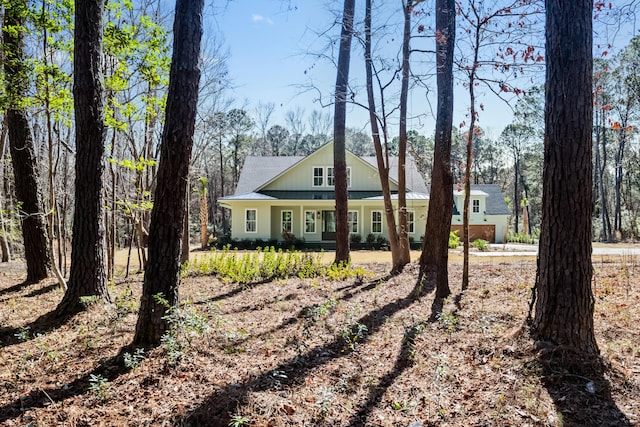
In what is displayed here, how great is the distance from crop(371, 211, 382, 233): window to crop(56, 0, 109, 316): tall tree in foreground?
16373 mm

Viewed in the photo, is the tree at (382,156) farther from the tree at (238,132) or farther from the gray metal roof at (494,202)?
the tree at (238,132)

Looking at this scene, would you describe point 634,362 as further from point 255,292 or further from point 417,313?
point 255,292

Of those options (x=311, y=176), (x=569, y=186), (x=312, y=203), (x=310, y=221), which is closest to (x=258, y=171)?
(x=311, y=176)

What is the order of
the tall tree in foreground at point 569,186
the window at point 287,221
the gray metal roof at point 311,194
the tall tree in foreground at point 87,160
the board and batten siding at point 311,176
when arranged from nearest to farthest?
1. the tall tree in foreground at point 569,186
2. the tall tree in foreground at point 87,160
3. the gray metal roof at point 311,194
4. the window at point 287,221
5. the board and batten siding at point 311,176

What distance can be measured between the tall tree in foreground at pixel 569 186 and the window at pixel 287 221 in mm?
17462

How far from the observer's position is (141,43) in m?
6.73

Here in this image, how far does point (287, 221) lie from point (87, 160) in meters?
15.6

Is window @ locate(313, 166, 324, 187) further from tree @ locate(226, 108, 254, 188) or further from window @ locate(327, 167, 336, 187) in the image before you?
tree @ locate(226, 108, 254, 188)

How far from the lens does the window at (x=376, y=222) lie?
20688 millimetres

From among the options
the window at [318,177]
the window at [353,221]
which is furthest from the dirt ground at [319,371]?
the window at [318,177]

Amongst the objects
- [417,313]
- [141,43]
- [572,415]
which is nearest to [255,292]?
[417,313]

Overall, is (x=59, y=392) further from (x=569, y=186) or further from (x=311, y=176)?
(x=311, y=176)

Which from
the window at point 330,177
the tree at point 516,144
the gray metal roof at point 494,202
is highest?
the tree at point 516,144

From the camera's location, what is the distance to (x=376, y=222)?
20.7 m
